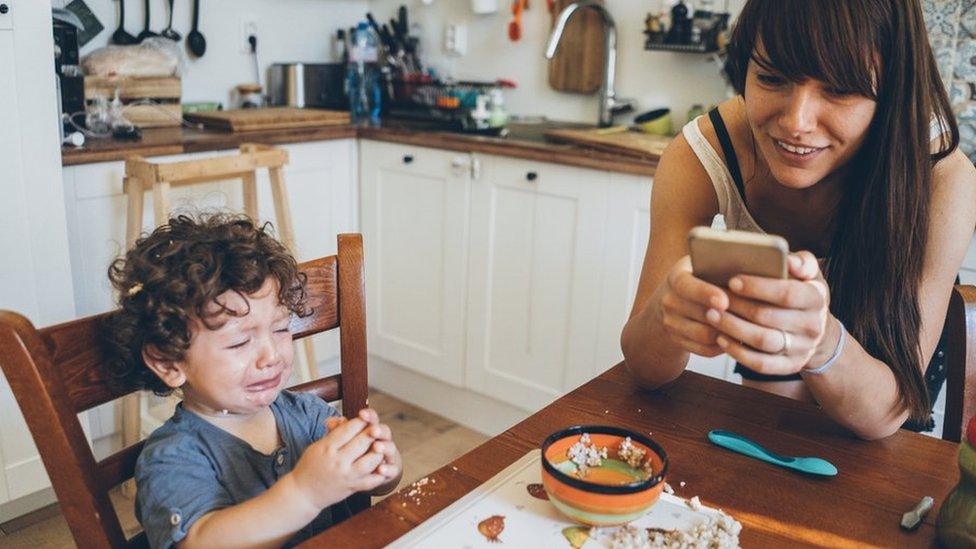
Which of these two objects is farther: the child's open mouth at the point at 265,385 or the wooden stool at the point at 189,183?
the wooden stool at the point at 189,183

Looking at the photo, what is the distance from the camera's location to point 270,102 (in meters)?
3.15

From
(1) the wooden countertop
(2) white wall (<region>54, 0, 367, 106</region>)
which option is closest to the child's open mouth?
(1) the wooden countertop

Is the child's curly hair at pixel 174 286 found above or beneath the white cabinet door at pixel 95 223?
above

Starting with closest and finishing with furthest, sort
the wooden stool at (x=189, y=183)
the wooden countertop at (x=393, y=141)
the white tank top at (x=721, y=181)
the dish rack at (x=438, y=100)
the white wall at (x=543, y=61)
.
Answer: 1. the white tank top at (x=721, y=181)
2. the wooden stool at (x=189, y=183)
3. the wooden countertop at (x=393, y=141)
4. the white wall at (x=543, y=61)
5. the dish rack at (x=438, y=100)

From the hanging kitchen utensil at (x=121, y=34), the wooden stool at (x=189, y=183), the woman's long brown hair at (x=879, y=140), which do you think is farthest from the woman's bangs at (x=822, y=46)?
the hanging kitchen utensil at (x=121, y=34)

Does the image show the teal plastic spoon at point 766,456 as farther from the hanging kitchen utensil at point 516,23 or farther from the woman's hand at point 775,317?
the hanging kitchen utensil at point 516,23

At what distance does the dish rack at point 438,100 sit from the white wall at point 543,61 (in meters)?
0.11

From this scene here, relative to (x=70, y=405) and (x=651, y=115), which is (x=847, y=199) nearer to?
(x=70, y=405)

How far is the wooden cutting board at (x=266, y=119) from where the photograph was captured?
8.52 ft

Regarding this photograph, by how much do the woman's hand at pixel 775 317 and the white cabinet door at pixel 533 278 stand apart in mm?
1503

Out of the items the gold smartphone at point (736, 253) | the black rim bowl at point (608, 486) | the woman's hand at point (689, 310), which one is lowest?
the black rim bowl at point (608, 486)

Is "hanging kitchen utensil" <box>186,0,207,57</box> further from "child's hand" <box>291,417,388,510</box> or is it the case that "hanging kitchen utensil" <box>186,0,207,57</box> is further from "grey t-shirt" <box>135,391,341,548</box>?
"child's hand" <box>291,417,388,510</box>

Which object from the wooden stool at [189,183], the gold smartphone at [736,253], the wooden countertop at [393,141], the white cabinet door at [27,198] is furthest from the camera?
the wooden countertop at [393,141]

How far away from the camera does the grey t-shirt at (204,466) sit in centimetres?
85
